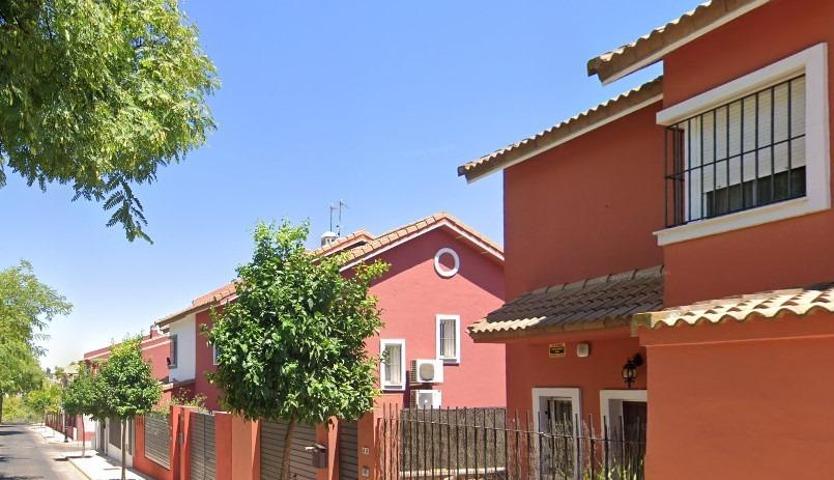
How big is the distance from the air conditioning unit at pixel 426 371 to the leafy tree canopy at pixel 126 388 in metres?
11.0

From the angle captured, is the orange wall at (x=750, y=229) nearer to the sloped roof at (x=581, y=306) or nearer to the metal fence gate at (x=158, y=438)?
the sloped roof at (x=581, y=306)

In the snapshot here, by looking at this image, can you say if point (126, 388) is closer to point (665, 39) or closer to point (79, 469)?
point (79, 469)

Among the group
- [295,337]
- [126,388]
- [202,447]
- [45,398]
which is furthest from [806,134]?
[45,398]

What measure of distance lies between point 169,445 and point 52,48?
18601 millimetres

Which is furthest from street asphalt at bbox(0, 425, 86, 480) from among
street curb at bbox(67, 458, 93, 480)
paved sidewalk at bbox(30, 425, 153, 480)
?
paved sidewalk at bbox(30, 425, 153, 480)

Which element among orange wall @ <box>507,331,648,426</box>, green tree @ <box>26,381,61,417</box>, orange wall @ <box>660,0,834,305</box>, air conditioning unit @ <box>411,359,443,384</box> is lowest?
green tree @ <box>26,381,61,417</box>

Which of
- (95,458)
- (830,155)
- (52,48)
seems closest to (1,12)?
(52,48)

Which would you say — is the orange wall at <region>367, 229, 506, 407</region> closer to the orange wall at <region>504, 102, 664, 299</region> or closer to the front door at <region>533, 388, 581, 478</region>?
the orange wall at <region>504, 102, 664, 299</region>

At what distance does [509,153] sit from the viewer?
36.9 ft

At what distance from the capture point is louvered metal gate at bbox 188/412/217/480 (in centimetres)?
1872

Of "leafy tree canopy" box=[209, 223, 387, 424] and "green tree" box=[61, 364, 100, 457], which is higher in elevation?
"leafy tree canopy" box=[209, 223, 387, 424]

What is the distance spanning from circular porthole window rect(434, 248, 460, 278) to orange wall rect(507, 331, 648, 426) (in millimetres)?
8908

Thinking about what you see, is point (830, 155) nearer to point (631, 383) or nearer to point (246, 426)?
point (631, 383)

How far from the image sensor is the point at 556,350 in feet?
33.6
